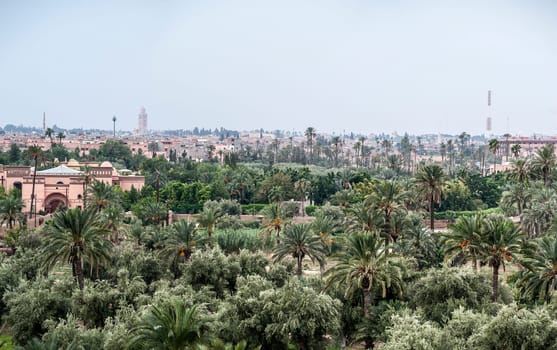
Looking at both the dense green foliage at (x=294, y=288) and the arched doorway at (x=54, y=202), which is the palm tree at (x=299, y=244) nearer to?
the dense green foliage at (x=294, y=288)

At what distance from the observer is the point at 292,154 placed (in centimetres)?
17750

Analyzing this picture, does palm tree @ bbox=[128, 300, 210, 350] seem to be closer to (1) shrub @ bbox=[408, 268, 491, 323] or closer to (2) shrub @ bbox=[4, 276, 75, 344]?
(2) shrub @ bbox=[4, 276, 75, 344]

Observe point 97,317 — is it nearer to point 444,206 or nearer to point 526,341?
point 526,341

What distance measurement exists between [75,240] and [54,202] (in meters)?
46.6

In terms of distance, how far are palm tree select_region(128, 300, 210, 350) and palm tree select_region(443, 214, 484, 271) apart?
15.0 metres

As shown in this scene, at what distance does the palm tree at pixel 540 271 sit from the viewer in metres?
27.6

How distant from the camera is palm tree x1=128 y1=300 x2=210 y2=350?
20.4 meters

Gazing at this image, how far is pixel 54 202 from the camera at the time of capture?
74062 millimetres

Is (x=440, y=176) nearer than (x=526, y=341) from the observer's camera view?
No

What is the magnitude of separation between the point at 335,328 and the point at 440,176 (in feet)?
70.3

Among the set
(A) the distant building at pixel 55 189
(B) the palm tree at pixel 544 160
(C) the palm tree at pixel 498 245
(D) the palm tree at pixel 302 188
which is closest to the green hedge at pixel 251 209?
(D) the palm tree at pixel 302 188

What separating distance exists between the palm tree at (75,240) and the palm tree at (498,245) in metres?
18.0

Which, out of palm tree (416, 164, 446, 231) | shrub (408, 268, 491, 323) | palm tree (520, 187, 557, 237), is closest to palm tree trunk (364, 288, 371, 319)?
shrub (408, 268, 491, 323)

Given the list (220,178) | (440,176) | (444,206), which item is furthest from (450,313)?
(220,178)
